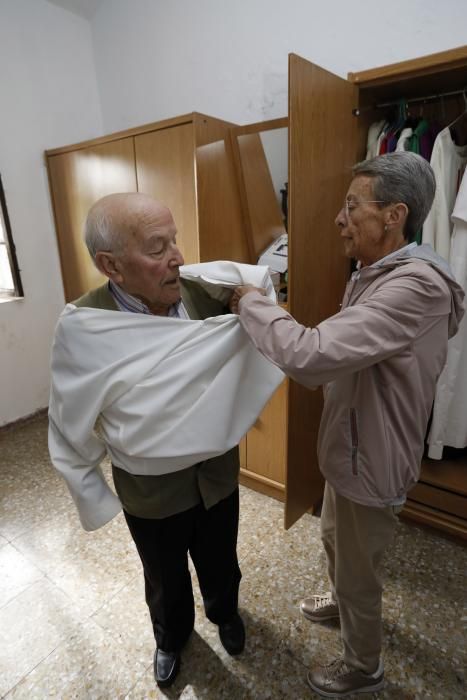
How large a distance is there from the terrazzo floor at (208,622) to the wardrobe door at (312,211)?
273 millimetres

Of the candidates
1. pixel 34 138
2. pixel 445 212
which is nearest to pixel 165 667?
pixel 445 212

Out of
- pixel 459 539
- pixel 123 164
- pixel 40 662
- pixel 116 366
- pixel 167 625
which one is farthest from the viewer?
pixel 123 164

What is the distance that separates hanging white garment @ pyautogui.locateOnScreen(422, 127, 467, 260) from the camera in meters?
1.59

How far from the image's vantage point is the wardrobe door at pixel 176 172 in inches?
75.2

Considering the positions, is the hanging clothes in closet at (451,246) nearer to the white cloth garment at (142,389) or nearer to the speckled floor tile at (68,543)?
the white cloth garment at (142,389)

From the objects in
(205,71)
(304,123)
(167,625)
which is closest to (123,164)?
(205,71)

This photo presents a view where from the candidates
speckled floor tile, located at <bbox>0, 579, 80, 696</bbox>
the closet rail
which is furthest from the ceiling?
speckled floor tile, located at <bbox>0, 579, 80, 696</bbox>

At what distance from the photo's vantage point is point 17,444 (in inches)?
108

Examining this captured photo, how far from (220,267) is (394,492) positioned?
2.47 ft

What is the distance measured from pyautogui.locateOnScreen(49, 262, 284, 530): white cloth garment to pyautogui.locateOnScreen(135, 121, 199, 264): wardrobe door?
111 centimetres

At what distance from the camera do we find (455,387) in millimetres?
1792

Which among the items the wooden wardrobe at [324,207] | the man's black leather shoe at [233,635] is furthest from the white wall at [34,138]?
the man's black leather shoe at [233,635]

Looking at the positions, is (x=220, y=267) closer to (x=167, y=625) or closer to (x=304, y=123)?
(x=304, y=123)

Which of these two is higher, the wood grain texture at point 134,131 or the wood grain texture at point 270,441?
the wood grain texture at point 134,131
